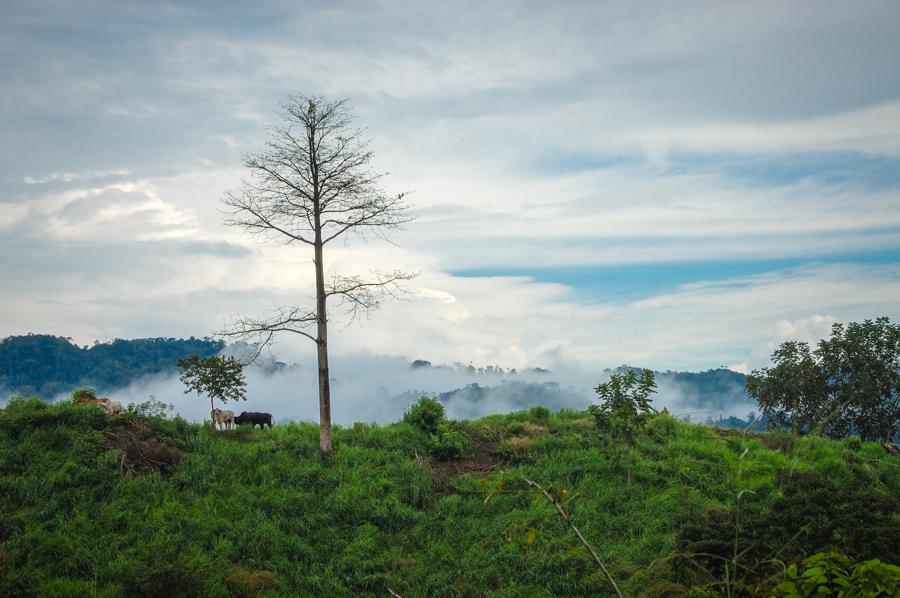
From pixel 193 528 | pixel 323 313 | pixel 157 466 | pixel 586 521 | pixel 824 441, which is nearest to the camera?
pixel 193 528

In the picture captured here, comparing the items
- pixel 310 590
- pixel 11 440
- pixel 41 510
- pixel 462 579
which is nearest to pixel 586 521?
pixel 462 579

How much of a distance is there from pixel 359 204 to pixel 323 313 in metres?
3.61

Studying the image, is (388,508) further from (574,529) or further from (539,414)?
(574,529)

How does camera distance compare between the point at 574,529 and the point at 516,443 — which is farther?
the point at 516,443

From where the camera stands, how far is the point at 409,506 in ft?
56.7

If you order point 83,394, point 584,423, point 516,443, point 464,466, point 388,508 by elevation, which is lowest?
point 388,508

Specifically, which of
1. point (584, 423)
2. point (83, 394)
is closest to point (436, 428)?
point (584, 423)

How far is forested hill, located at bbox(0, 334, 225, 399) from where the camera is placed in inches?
5919

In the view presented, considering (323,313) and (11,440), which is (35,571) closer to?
(11,440)

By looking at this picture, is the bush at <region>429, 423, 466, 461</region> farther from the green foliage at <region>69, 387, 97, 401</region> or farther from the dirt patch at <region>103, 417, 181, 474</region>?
the green foliage at <region>69, 387, 97, 401</region>

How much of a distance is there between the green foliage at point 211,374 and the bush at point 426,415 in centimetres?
595

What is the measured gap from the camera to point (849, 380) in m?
27.2

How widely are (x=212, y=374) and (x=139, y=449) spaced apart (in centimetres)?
432

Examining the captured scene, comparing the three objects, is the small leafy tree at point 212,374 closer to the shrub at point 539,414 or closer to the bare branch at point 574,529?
the shrub at point 539,414
